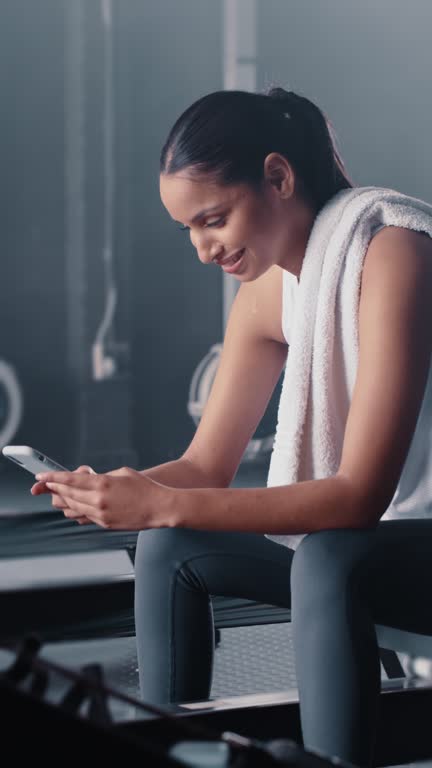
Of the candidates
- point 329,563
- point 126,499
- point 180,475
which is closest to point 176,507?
point 126,499

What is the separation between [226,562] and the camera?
1.05 meters

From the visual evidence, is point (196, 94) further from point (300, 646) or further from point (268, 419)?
point (300, 646)

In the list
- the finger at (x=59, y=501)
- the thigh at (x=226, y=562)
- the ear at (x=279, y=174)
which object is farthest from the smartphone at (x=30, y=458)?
the ear at (x=279, y=174)

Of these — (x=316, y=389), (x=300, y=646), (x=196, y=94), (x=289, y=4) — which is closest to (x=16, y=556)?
(x=316, y=389)

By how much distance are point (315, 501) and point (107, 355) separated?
241 cm

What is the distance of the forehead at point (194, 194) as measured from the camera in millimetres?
1040

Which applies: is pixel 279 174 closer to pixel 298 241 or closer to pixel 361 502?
pixel 298 241

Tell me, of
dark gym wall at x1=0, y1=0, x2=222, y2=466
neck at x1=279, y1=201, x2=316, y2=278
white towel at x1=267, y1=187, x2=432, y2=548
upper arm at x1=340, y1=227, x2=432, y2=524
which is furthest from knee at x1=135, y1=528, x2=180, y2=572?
dark gym wall at x1=0, y1=0, x2=222, y2=466

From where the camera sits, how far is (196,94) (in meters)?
3.40

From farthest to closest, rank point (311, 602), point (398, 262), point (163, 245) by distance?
point (163, 245) → point (398, 262) → point (311, 602)

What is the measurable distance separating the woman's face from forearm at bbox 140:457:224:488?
23 centimetres

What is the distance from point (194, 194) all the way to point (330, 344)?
21cm

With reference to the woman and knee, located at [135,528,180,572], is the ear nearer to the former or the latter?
the woman

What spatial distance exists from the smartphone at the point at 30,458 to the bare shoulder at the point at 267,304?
30 cm
